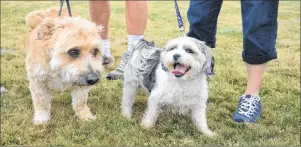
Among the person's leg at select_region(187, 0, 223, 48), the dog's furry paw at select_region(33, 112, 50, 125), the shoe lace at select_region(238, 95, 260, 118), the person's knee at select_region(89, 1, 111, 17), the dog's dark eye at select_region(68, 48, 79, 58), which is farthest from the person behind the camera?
the person's knee at select_region(89, 1, 111, 17)

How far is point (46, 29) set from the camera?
3438mm

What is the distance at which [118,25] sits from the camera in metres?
9.98

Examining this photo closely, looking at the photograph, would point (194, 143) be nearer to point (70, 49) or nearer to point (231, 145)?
point (231, 145)

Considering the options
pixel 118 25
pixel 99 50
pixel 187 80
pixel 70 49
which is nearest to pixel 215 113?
pixel 187 80

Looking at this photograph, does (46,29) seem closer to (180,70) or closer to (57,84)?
(57,84)

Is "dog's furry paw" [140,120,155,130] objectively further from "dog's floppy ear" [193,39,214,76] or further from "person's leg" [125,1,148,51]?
"person's leg" [125,1,148,51]

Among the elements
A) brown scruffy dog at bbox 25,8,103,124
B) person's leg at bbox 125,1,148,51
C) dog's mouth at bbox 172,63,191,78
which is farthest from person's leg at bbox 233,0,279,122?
person's leg at bbox 125,1,148,51

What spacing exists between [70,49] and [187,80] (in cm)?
97

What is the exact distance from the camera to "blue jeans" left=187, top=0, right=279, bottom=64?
3824 millimetres

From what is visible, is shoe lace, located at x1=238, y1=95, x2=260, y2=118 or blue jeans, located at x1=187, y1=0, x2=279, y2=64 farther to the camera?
shoe lace, located at x1=238, y1=95, x2=260, y2=118

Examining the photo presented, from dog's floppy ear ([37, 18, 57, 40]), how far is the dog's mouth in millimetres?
995

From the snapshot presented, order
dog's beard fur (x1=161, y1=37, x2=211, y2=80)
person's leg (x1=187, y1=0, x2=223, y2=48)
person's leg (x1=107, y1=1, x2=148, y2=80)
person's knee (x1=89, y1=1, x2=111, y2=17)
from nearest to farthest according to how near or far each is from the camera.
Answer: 1. dog's beard fur (x1=161, y1=37, x2=211, y2=80)
2. person's leg (x1=187, y1=0, x2=223, y2=48)
3. person's leg (x1=107, y1=1, x2=148, y2=80)
4. person's knee (x1=89, y1=1, x2=111, y2=17)

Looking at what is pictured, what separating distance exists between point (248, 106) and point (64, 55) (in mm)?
1808

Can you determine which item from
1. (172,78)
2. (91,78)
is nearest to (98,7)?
(172,78)
